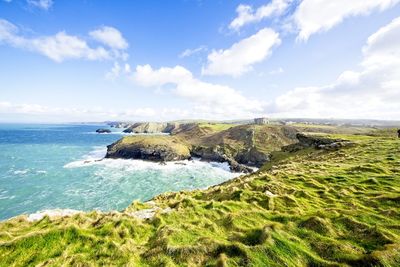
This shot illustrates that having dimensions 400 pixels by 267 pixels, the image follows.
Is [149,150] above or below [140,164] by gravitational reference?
above

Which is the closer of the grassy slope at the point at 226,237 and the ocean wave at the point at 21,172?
the grassy slope at the point at 226,237

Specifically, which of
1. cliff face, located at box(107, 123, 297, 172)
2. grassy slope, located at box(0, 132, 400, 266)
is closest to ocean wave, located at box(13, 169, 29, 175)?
cliff face, located at box(107, 123, 297, 172)

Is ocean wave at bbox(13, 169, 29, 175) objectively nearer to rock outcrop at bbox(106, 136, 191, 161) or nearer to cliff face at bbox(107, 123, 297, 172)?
rock outcrop at bbox(106, 136, 191, 161)

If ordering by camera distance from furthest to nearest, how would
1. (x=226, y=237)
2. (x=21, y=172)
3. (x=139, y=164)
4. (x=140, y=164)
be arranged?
1. (x=140, y=164)
2. (x=139, y=164)
3. (x=21, y=172)
4. (x=226, y=237)

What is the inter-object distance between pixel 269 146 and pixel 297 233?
106 meters

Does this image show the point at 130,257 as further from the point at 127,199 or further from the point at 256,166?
the point at 256,166

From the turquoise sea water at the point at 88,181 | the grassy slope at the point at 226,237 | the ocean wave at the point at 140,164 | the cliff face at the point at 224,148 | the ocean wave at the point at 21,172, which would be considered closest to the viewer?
the grassy slope at the point at 226,237

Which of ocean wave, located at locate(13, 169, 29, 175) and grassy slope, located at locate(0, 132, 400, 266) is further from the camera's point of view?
ocean wave, located at locate(13, 169, 29, 175)

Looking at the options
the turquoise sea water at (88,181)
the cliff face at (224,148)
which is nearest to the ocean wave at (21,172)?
the turquoise sea water at (88,181)

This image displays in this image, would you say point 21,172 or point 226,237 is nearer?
point 226,237

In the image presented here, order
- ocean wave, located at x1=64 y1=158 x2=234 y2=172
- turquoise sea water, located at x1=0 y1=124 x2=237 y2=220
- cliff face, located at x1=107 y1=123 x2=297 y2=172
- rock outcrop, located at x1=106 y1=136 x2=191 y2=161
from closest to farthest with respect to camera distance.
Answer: turquoise sea water, located at x1=0 y1=124 x2=237 y2=220 < ocean wave, located at x1=64 y1=158 x2=234 y2=172 < cliff face, located at x1=107 y1=123 x2=297 y2=172 < rock outcrop, located at x1=106 y1=136 x2=191 y2=161

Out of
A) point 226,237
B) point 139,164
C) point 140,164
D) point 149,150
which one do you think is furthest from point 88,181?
point 226,237

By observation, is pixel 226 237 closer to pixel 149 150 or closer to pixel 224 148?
pixel 149 150

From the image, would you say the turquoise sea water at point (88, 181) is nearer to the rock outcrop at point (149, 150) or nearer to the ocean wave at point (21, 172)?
the ocean wave at point (21, 172)
